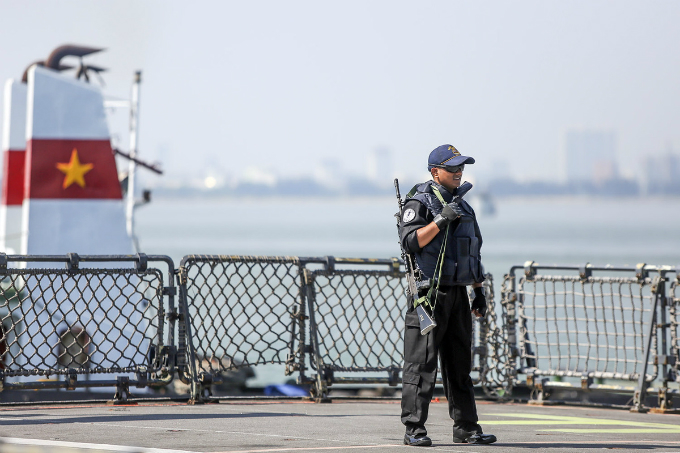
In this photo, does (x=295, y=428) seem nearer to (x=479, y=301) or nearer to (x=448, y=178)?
(x=479, y=301)

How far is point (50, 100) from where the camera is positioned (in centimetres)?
1243

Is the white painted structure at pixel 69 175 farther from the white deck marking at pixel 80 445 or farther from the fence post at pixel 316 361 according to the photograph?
the white deck marking at pixel 80 445

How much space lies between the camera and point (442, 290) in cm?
531

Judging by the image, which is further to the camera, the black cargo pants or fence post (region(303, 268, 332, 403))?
fence post (region(303, 268, 332, 403))

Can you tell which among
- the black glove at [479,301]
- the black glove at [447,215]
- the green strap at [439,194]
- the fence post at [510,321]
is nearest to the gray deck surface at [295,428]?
the fence post at [510,321]

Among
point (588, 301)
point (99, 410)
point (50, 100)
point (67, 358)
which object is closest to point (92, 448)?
point (99, 410)

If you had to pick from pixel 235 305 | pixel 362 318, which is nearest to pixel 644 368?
pixel 235 305

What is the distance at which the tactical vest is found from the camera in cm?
527

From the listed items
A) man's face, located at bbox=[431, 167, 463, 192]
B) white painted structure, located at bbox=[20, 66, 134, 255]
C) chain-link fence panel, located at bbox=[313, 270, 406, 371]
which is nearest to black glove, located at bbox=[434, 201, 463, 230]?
man's face, located at bbox=[431, 167, 463, 192]

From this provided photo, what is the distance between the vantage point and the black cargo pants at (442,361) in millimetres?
5250

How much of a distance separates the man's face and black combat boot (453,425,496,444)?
1.52 meters

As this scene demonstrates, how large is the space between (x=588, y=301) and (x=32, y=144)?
67.3 ft

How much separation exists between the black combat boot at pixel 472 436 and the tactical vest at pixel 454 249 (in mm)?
933

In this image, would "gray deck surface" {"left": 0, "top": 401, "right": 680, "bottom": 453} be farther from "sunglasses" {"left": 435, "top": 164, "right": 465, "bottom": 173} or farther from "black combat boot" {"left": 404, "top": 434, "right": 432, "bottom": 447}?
"sunglasses" {"left": 435, "top": 164, "right": 465, "bottom": 173}
